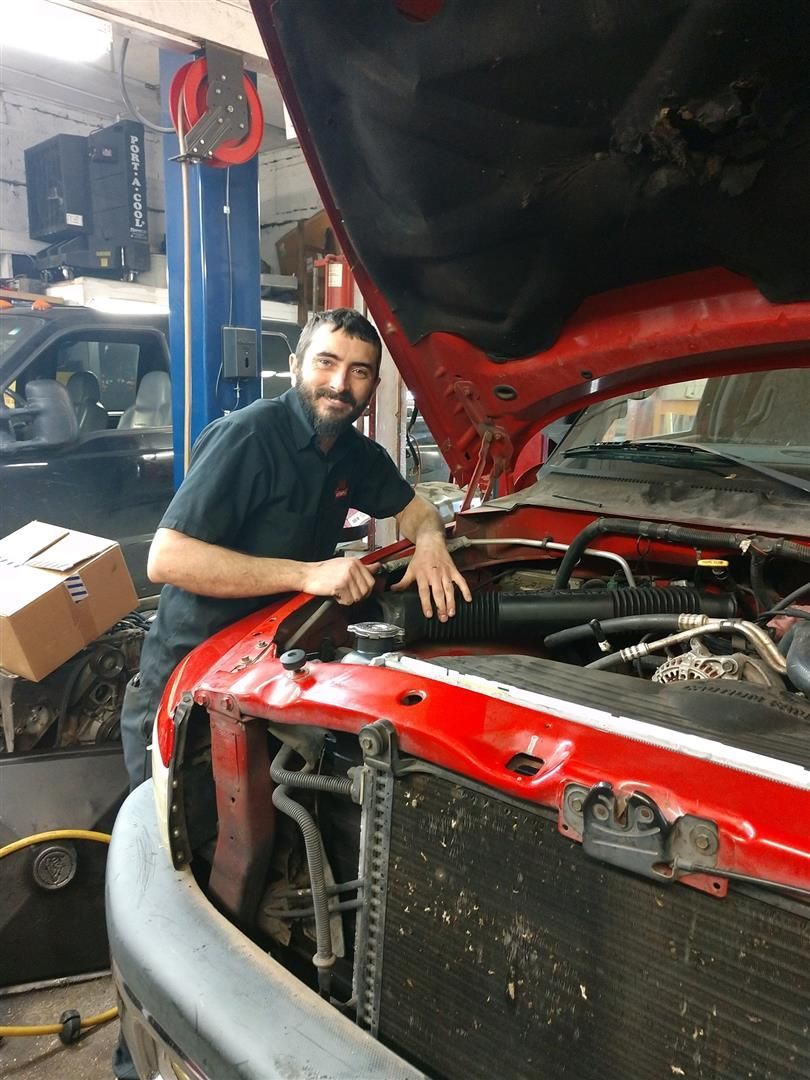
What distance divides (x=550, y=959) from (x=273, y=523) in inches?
53.7

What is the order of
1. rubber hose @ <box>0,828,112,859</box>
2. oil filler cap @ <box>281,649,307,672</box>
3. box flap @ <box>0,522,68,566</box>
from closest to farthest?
oil filler cap @ <box>281,649,307,672</box>
rubber hose @ <box>0,828,112,859</box>
box flap @ <box>0,522,68,566</box>

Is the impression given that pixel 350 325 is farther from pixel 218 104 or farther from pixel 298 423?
pixel 218 104

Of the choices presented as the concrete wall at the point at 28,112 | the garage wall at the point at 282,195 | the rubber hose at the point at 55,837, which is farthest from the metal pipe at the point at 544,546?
the concrete wall at the point at 28,112

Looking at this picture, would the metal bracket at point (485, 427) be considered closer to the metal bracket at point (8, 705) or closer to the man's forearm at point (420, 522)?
the man's forearm at point (420, 522)

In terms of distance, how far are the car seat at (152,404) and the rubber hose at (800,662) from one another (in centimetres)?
378

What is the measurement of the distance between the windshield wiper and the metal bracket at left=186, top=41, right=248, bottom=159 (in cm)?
172

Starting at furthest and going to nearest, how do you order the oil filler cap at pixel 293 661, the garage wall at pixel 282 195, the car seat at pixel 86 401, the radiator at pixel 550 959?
the garage wall at pixel 282 195 < the car seat at pixel 86 401 < the oil filler cap at pixel 293 661 < the radiator at pixel 550 959

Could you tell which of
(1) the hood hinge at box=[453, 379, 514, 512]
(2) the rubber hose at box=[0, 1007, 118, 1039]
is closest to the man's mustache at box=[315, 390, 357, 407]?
(1) the hood hinge at box=[453, 379, 514, 512]

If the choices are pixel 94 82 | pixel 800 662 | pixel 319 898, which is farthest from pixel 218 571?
pixel 94 82

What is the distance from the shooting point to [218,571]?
1.85 m

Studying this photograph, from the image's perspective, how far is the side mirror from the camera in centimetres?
367

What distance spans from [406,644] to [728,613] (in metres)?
0.72

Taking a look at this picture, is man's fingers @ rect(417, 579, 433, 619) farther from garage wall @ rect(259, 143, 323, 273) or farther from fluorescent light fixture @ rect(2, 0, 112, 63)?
garage wall @ rect(259, 143, 323, 273)

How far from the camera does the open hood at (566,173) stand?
1.20 m
